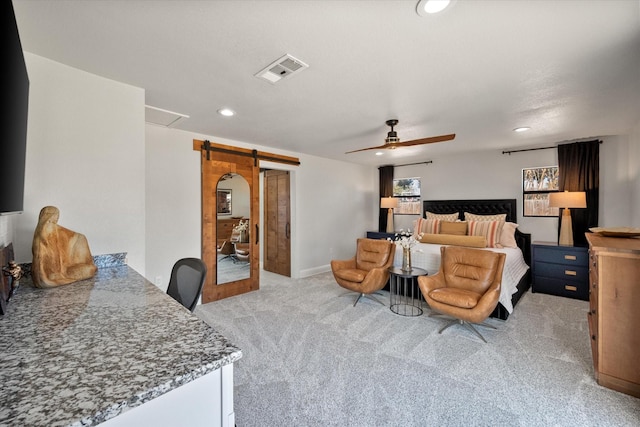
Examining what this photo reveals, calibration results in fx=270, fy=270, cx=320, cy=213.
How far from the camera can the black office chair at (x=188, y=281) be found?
1650 mm

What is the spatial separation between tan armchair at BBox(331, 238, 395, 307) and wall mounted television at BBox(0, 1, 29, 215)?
3.26 meters

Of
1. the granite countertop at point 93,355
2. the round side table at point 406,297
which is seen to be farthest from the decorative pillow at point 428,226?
the granite countertop at point 93,355

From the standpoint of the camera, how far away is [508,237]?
446 centimetres

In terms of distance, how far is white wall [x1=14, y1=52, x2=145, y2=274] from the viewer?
6.17 ft

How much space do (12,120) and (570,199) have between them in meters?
5.78

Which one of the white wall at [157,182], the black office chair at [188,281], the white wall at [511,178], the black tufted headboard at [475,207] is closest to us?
the black office chair at [188,281]

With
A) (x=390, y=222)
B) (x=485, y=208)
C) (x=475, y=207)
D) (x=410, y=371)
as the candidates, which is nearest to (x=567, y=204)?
(x=485, y=208)

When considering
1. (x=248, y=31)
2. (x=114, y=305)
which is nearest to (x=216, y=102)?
(x=248, y=31)

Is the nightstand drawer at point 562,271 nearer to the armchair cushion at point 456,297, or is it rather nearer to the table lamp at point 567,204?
the table lamp at point 567,204

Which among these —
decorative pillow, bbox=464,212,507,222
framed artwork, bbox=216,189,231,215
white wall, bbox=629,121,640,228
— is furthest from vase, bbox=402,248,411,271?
white wall, bbox=629,121,640,228

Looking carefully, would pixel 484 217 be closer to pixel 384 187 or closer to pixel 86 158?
pixel 384 187

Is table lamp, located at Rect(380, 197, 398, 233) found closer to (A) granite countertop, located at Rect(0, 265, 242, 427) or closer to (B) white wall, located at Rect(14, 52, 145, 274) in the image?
(B) white wall, located at Rect(14, 52, 145, 274)

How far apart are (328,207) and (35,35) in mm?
4711

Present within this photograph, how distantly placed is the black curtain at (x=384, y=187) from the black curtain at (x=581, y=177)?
308 cm
